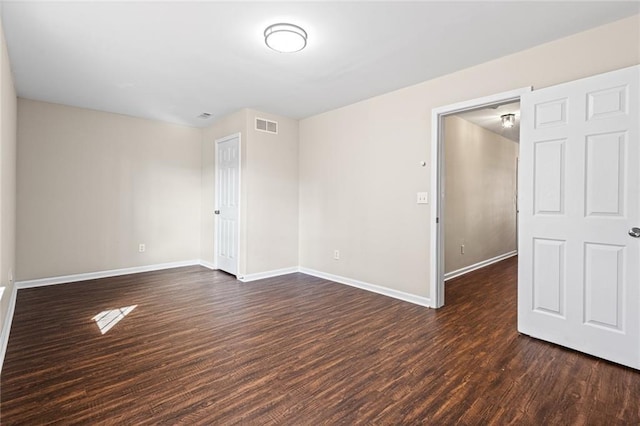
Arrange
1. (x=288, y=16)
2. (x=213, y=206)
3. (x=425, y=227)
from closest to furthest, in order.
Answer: (x=288, y=16), (x=425, y=227), (x=213, y=206)

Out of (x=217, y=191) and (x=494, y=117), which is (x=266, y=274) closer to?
(x=217, y=191)

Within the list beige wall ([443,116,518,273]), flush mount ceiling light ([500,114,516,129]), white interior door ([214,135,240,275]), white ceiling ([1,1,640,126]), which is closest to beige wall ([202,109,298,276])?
white interior door ([214,135,240,275])

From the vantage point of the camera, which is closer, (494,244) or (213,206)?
(213,206)

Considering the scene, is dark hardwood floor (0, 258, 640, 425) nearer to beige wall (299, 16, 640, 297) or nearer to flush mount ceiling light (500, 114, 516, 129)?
beige wall (299, 16, 640, 297)

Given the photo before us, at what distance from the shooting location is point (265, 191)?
468 centimetres

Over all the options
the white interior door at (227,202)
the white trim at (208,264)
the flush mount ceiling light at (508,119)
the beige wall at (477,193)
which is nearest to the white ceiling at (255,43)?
the white interior door at (227,202)

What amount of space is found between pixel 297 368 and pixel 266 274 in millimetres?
2621

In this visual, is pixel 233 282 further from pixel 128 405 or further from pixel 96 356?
pixel 128 405

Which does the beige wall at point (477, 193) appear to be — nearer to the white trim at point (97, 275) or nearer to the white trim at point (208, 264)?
the white trim at point (208, 264)

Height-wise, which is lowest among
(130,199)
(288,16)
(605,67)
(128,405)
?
(128,405)

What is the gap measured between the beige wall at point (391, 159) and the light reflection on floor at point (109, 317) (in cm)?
251

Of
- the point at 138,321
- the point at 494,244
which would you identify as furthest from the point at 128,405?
the point at 494,244

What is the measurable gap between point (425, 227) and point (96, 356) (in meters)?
3.12

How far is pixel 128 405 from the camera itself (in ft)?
5.71
